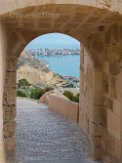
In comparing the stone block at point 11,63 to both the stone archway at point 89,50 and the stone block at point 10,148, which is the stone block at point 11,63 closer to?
the stone archway at point 89,50

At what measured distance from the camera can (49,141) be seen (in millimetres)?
7578

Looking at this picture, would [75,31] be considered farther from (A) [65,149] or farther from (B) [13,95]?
(A) [65,149]

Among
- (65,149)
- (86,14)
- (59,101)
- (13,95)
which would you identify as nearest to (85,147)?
(65,149)

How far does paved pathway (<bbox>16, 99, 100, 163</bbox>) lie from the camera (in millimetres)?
6281

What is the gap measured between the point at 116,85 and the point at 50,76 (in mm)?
21889

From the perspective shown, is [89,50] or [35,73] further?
[35,73]

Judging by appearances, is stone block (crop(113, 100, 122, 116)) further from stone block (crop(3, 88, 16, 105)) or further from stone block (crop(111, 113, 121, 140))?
stone block (crop(3, 88, 16, 105))

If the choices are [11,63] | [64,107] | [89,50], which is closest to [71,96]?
[64,107]

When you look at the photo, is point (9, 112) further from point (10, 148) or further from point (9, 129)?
point (10, 148)

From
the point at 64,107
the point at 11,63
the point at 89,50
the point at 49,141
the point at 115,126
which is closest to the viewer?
the point at 115,126

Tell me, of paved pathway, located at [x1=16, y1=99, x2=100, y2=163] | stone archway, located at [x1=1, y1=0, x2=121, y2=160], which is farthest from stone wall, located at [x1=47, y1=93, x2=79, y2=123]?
stone archway, located at [x1=1, y1=0, x2=121, y2=160]

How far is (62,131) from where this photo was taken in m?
8.64

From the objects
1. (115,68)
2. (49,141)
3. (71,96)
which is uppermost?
(115,68)

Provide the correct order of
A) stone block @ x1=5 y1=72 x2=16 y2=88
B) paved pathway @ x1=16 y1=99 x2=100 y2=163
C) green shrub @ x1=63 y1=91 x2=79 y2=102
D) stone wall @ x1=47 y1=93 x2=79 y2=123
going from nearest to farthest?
1. stone block @ x1=5 y1=72 x2=16 y2=88
2. paved pathway @ x1=16 y1=99 x2=100 y2=163
3. stone wall @ x1=47 y1=93 x2=79 y2=123
4. green shrub @ x1=63 y1=91 x2=79 y2=102
